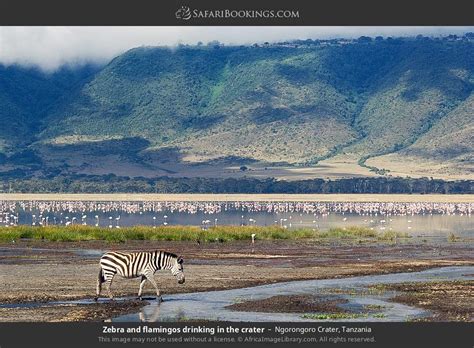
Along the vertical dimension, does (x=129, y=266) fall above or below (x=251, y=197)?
below

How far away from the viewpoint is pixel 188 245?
55.9 meters

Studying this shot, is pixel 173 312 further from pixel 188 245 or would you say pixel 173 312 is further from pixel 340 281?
pixel 188 245

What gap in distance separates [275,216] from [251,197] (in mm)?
52271

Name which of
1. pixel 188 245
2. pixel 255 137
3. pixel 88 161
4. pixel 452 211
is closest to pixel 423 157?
pixel 255 137

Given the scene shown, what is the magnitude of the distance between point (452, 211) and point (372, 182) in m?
48.8

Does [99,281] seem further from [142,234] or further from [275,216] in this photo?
[275,216]

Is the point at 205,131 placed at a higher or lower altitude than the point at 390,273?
higher

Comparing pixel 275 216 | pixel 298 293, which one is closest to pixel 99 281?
pixel 298 293

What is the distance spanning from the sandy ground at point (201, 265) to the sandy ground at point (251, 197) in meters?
81.6
